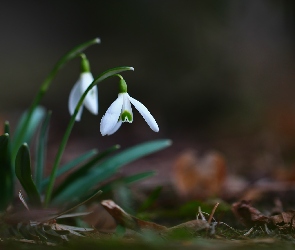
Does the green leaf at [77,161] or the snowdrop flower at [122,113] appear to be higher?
the snowdrop flower at [122,113]

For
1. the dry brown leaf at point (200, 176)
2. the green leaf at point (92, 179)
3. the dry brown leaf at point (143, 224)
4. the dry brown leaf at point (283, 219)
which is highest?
the green leaf at point (92, 179)

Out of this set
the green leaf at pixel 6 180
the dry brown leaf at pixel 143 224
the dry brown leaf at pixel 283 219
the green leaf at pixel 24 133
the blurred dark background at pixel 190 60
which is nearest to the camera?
the dry brown leaf at pixel 143 224

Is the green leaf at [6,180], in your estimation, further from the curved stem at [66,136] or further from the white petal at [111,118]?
the white petal at [111,118]

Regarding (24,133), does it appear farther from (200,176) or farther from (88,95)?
Result: (200,176)

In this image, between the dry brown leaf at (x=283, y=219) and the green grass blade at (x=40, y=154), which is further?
the green grass blade at (x=40, y=154)

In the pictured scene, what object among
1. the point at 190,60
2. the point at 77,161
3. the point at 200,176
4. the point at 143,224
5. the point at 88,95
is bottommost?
the point at 200,176

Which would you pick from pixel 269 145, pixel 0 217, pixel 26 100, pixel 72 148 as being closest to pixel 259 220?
pixel 0 217

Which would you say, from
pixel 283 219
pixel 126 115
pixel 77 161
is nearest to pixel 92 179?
pixel 77 161

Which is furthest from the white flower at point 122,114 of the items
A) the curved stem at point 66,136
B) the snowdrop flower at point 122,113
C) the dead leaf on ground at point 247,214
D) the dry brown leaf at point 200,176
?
the dry brown leaf at point 200,176
